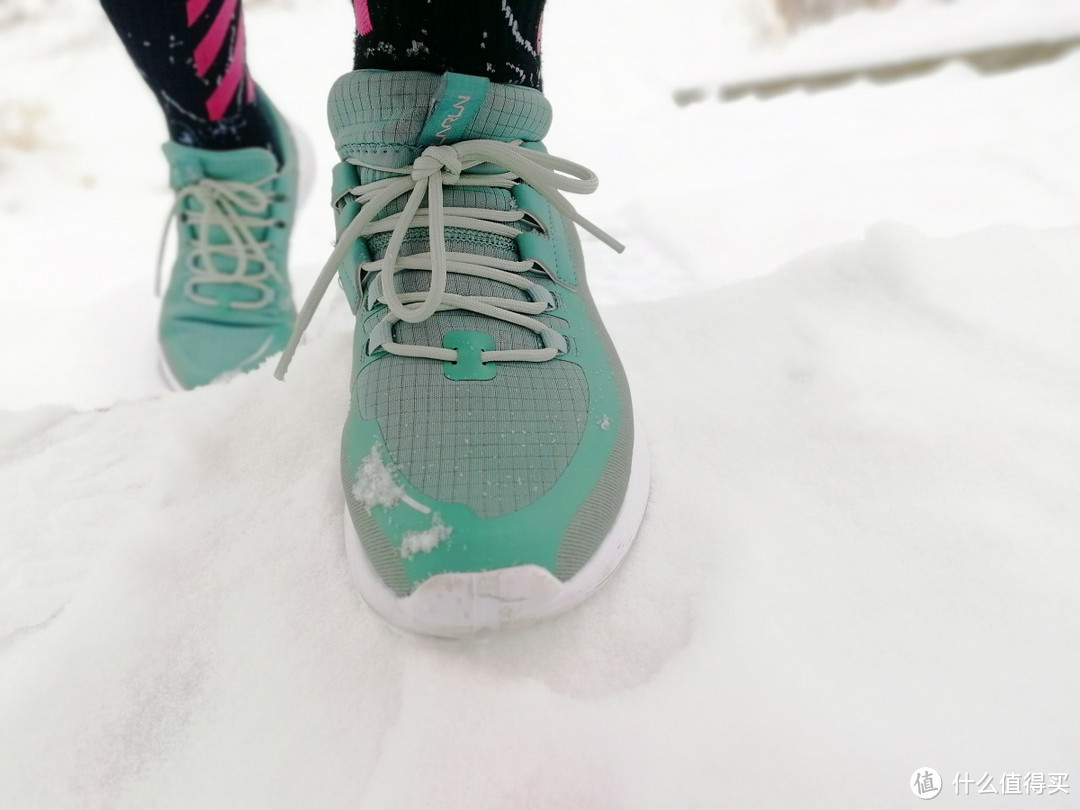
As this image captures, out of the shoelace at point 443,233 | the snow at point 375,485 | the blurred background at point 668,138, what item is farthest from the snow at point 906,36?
the snow at point 375,485

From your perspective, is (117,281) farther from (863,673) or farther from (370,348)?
(863,673)

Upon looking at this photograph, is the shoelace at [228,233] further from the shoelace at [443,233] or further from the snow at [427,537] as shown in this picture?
the snow at [427,537]

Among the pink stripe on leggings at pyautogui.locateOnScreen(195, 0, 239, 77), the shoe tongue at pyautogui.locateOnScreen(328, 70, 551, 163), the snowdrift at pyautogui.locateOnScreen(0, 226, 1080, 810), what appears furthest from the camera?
the pink stripe on leggings at pyautogui.locateOnScreen(195, 0, 239, 77)

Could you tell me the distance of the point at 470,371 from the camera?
468 millimetres

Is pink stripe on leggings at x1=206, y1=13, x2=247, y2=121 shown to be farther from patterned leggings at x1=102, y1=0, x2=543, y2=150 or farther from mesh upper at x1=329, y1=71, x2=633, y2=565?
mesh upper at x1=329, y1=71, x2=633, y2=565

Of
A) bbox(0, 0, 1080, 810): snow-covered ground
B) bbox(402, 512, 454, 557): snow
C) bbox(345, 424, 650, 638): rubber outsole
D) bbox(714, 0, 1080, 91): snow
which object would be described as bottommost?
bbox(714, 0, 1080, 91): snow

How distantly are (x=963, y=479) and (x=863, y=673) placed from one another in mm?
196

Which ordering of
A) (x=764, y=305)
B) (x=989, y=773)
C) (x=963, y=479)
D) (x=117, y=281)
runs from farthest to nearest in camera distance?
1. (x=117, y=281)
2. (x=764, y=305)
3. (x=963, y=479)
4. (x=989, y=773)

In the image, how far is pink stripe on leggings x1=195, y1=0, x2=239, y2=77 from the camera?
0.72 m

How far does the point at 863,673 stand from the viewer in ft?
1.28

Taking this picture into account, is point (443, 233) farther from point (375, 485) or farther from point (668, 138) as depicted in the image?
point (668, 138)

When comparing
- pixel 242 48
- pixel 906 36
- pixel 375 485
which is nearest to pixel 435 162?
pixel 375 485

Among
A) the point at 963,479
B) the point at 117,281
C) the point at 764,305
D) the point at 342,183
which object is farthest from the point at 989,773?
the point at 117,281

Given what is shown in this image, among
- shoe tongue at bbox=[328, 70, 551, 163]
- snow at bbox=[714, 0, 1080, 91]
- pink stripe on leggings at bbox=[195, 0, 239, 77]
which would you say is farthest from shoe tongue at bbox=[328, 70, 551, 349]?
snow at bbox=[714, 0, 1080, 91]
